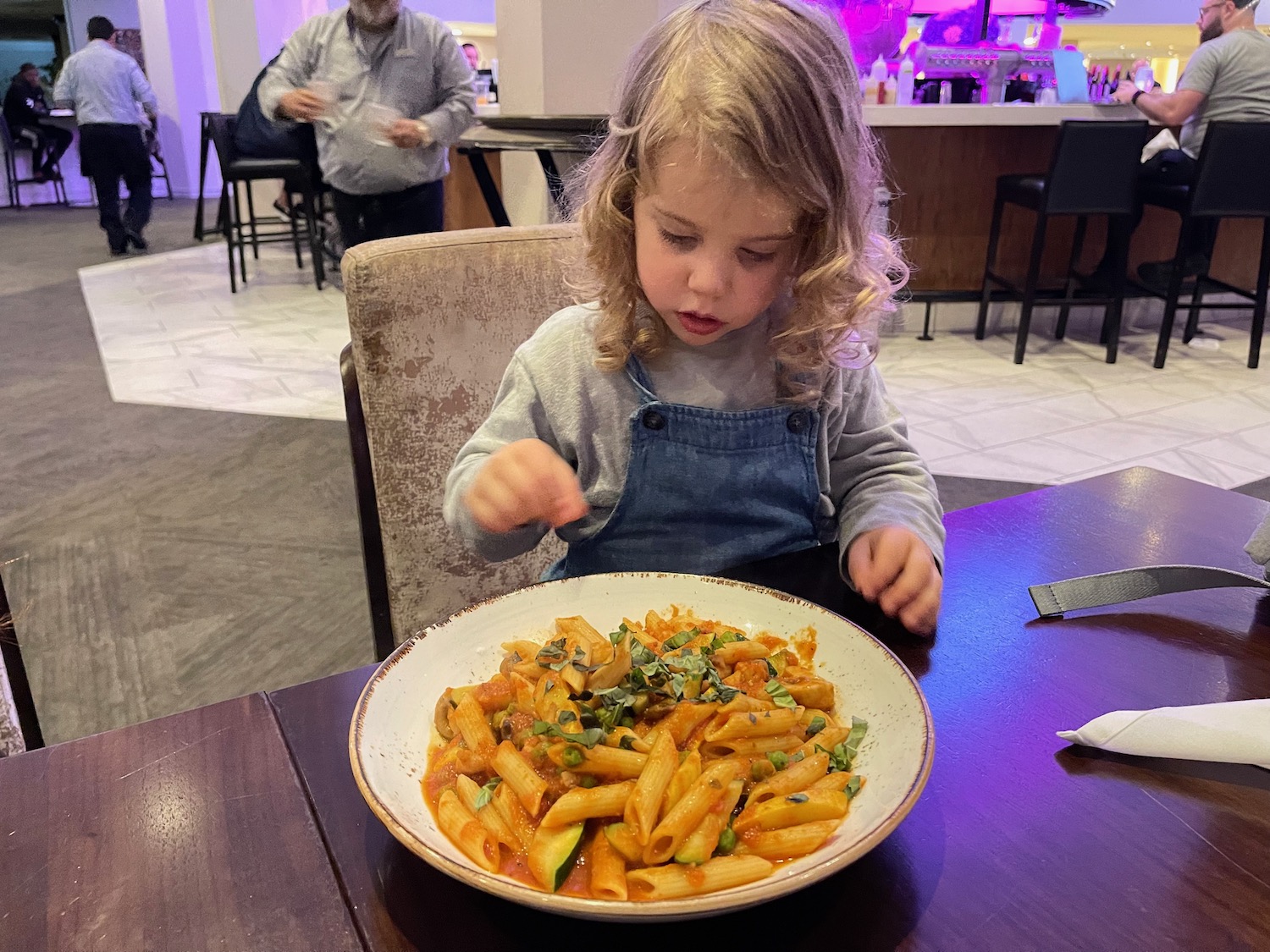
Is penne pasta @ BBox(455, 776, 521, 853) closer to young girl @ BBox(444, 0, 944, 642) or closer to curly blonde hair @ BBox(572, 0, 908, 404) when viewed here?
young girl @ BBox(444, 0, 944, 642)

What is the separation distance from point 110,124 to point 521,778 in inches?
323

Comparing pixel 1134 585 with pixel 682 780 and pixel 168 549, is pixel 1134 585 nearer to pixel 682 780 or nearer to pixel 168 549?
pixel 682 780

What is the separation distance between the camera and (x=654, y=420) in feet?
3.33

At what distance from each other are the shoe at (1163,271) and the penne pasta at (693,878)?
470 centimetres

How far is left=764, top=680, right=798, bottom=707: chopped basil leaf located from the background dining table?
0.34ft

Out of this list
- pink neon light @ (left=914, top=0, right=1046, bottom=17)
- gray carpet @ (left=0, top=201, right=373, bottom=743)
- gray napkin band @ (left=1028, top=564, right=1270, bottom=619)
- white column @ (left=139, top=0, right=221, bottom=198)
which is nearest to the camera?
gray napkin band @ (left=1028, top=564, right=1270, bottom=619)

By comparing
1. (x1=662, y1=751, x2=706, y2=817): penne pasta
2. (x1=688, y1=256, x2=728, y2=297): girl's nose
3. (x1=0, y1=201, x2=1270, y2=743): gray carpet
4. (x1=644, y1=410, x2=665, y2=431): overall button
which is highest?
(x1=688, y1=256, x2=728, y2=297): girl's nose

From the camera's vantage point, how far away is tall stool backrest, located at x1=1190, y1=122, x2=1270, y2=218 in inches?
151

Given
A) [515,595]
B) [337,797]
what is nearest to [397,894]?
[337,797]

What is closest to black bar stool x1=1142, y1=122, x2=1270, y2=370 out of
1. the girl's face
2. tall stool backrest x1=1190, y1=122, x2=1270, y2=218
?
tall stool backrest x1=1190, y1=122, x2=1270, y2=218

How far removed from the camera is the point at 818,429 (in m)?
1.06

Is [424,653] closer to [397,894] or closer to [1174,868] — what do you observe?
[397,894]

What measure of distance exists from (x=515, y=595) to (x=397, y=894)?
28cm

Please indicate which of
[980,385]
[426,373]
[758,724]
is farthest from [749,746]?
[980,385]
